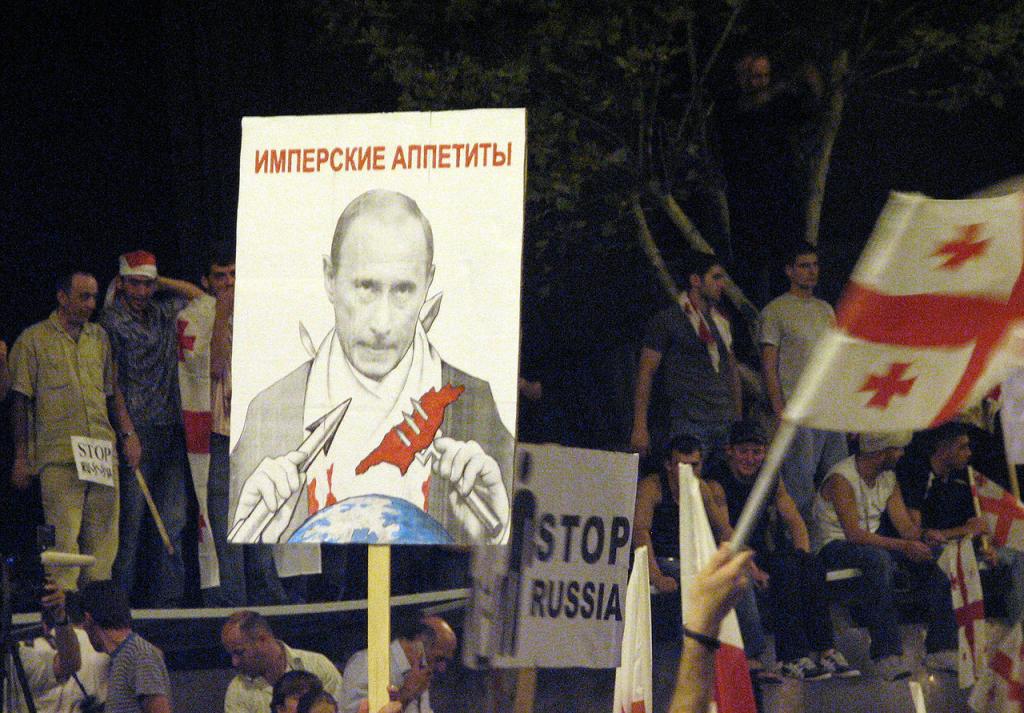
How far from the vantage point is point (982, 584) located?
8969mm

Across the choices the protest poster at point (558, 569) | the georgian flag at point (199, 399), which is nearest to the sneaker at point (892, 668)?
the protest poster at point (558, 569)

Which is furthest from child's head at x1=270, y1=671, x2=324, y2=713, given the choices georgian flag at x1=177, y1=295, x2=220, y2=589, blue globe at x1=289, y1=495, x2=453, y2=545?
blue globe at x1=289, y1=495, x2=453, y2=545

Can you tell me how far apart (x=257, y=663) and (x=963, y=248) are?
5.07 m

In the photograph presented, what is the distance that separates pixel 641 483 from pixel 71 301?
2.77 metres

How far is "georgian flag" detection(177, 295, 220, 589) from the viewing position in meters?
8.42

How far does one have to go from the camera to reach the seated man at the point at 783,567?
324 inches

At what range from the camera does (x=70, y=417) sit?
8.27 m

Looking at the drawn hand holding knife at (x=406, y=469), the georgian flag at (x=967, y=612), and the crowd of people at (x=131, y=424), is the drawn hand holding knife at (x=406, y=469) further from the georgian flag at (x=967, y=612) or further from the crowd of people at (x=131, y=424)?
the georgian flag at (x=967, y=612)

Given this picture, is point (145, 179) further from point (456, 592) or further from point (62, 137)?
point (456, 592)

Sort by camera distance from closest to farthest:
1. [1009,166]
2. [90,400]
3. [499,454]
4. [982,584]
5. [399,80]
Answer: [499,454] → [90,400] → [982,584] → [399,80] → [1009,166]

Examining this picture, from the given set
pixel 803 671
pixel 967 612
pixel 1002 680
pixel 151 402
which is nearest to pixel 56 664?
pixel 151 402

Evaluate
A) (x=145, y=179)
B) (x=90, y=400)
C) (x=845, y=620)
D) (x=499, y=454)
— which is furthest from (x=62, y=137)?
(x=499, y=454)

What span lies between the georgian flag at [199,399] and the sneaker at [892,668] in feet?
10.2

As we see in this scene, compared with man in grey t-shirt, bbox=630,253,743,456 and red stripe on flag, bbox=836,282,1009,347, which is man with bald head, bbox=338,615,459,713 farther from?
red stripe on flag, bbox=836,282,1009,347
